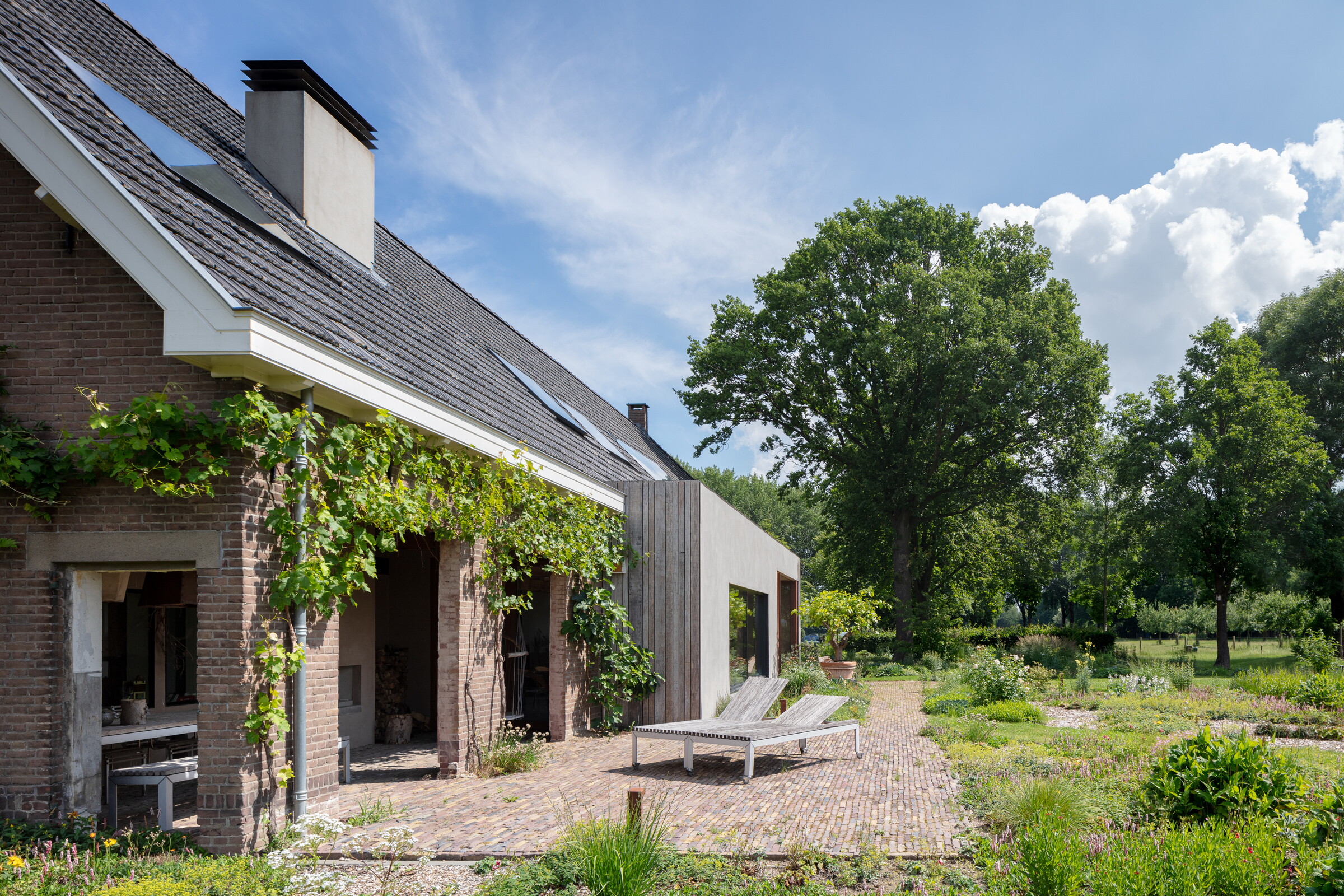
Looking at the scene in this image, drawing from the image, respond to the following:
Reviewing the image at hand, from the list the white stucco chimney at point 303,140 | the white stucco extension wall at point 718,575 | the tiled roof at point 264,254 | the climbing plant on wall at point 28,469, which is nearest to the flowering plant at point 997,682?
the white stucco extension wall at point 718,575

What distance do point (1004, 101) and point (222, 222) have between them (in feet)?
30.6

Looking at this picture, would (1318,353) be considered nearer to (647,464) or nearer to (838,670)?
(838,670)

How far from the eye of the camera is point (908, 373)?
29609mm

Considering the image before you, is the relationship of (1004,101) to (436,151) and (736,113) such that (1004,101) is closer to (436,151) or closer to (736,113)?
(736,113)

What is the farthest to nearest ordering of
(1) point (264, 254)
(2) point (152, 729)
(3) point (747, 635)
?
1. (3) point (747, 635)
2. (2) point (152, 729)
3. (1) point (264, 254)

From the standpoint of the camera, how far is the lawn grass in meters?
24.5

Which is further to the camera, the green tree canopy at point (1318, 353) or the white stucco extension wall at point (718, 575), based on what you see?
the green tree canopy at point (1318, 353)

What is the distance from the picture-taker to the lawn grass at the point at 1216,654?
24.5 metres

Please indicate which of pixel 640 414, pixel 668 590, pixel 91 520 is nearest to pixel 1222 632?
pixel 640 414

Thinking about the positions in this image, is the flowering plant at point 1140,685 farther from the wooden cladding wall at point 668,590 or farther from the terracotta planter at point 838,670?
the wooden cladding wall at point 668,590

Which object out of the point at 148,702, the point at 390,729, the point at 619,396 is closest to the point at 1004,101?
the point at 390,729

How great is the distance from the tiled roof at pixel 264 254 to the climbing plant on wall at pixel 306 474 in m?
0.60

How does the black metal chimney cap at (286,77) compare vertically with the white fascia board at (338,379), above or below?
above

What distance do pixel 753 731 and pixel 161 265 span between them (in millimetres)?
6873
